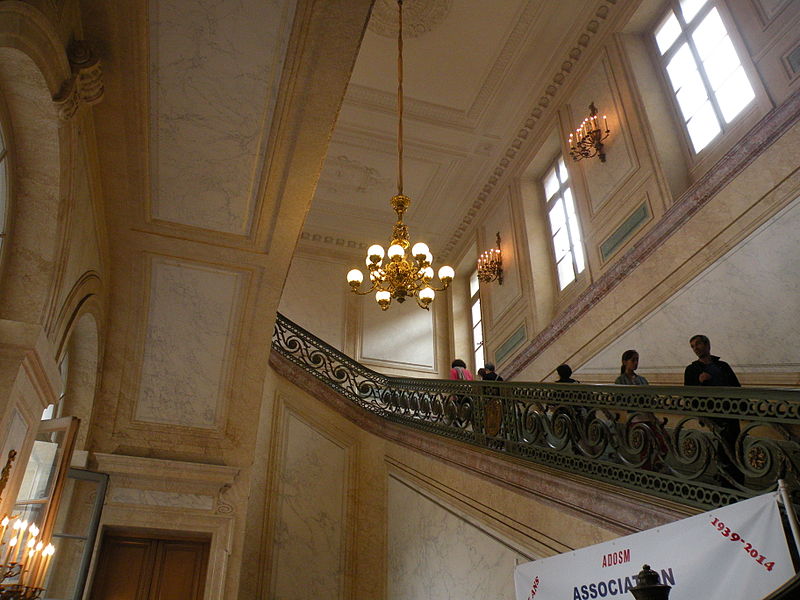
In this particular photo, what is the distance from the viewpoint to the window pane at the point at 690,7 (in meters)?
7.41

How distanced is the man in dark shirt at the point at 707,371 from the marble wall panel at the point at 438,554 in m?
1.71

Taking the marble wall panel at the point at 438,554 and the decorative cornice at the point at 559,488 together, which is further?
the marble wall panel at the point at 438,554

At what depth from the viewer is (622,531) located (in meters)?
3.56

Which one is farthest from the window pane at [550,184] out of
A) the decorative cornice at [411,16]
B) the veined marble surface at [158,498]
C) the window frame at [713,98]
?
the veined marble surface at [158,498]

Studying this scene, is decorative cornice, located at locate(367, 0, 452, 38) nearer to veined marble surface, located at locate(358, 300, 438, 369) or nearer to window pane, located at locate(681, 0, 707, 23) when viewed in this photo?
window pane, located at locate(681, 0, 707, 23)

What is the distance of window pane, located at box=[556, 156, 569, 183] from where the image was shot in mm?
9975

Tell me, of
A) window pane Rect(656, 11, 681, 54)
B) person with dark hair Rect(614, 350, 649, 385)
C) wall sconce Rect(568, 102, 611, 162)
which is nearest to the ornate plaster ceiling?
window pane Rect(656, 11, 681, 54)

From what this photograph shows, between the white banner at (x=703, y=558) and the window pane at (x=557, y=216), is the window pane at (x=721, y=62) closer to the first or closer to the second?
the window pane at (x=557, y=216)

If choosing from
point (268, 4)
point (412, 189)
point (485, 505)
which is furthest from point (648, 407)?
point (412, 189)

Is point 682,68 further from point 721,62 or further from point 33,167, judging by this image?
point 33,167

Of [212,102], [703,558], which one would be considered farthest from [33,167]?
[703,558]

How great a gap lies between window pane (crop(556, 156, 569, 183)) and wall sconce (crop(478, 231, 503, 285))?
1728 mm

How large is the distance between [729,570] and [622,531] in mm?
936

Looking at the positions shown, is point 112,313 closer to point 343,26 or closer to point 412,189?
point 343,26
